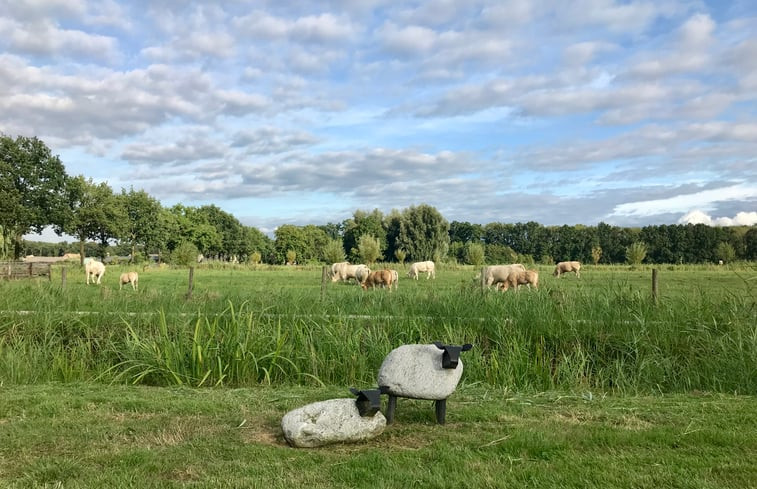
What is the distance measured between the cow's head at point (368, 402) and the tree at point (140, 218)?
63175mm

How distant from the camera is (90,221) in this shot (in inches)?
2158

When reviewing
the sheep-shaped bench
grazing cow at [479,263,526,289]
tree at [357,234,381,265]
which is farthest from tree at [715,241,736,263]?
the sheep-shaped bench

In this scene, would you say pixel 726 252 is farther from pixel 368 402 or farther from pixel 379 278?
pixel 368 402

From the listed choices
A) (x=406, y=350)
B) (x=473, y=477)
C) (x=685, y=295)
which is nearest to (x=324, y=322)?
(x=406, y=350)

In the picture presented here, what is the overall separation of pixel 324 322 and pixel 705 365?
532 cm

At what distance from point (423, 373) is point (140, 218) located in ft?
215

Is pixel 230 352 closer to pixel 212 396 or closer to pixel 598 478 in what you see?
pixel 212 396

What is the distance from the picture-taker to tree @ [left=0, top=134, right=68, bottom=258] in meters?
44.3

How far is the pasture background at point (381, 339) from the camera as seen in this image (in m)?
6.88

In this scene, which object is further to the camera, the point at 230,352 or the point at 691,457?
the point at 230,352

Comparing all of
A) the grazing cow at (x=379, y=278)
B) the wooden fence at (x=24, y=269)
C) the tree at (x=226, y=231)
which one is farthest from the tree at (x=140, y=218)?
the grazing cow at (x=379, y=278)

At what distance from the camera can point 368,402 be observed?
4.16 m

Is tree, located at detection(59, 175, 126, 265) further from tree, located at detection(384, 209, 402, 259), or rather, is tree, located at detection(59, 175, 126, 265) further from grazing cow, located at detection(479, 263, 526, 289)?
grazing cow, located at detection(479, 263, 526, 289)

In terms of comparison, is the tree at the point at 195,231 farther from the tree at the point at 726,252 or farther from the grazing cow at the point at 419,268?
the tree at the point at 726,252
